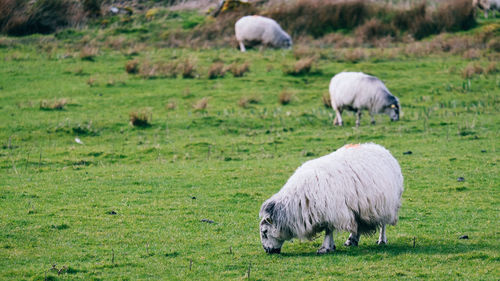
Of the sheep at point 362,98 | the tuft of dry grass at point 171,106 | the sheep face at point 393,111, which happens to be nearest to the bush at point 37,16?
the tuft of dry grass at point 171,106

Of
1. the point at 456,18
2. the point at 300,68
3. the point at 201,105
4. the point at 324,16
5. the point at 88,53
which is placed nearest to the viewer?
the point at 201,105

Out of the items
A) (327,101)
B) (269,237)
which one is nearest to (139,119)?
(327,101)

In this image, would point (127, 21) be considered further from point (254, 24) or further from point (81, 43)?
point (254, 24)

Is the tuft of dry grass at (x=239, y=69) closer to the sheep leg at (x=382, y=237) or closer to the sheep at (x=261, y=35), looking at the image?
the sheep at (x=261, y=35)

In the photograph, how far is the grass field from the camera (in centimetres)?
762

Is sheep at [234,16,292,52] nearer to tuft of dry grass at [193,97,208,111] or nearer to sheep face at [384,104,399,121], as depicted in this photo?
tuft of dry grass at [193,97,208,111]

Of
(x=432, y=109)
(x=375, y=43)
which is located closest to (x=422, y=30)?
(x=375, y=43)

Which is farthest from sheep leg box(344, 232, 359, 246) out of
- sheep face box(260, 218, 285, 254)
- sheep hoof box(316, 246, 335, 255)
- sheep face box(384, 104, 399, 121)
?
sheep face box(384, 104, 399, 121)

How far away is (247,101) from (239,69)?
12.1 feet

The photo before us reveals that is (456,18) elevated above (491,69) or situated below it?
above

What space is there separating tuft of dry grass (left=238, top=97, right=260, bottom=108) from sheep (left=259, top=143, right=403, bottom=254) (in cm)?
1154

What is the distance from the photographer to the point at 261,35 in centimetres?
2848

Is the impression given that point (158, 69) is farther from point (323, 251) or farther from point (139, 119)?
point (323, 251)

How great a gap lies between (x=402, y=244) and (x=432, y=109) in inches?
474
